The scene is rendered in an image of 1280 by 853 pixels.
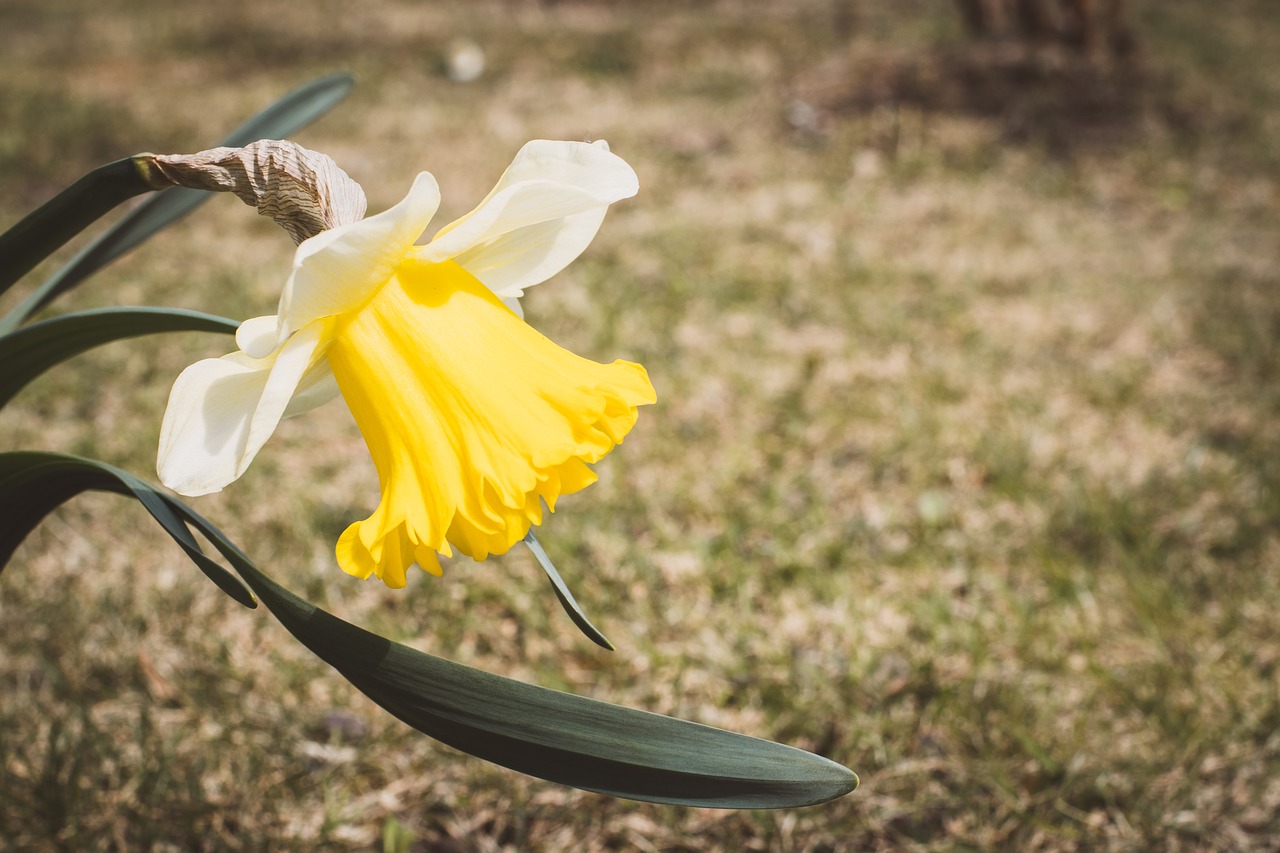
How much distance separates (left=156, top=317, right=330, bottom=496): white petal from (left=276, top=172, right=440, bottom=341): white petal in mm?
25

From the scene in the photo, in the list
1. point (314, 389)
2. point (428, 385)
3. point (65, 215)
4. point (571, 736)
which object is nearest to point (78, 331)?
point (65, 215)

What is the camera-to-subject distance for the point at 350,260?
57cm

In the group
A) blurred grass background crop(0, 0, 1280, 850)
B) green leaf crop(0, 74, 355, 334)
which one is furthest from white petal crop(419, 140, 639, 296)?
blurred grass background crop(0, 0, 1280, 850)

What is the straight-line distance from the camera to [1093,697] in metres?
1.39

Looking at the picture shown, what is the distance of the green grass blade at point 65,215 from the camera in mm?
657

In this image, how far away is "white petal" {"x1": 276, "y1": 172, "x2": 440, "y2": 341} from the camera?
55 centimetres

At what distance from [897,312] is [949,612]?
1.28 meters

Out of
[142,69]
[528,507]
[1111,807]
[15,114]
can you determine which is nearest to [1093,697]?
[1111,807]

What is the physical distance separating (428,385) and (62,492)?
41cm

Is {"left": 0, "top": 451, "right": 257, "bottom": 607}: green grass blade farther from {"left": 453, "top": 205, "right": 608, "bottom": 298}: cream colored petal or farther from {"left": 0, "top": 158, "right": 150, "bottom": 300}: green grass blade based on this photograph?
{"left": 453, "top": 205, "right": 608, "bottom": 298}: cream colored petal

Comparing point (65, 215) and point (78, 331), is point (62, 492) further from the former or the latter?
point (65, 215)

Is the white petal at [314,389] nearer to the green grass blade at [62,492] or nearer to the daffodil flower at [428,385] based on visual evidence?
the daffodil flower at [428,385]

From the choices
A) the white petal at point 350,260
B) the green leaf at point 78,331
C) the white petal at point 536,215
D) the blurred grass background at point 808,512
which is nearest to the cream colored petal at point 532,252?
the white petal at point 536,215

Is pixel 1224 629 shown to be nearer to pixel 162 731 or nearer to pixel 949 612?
pixel 949 612
